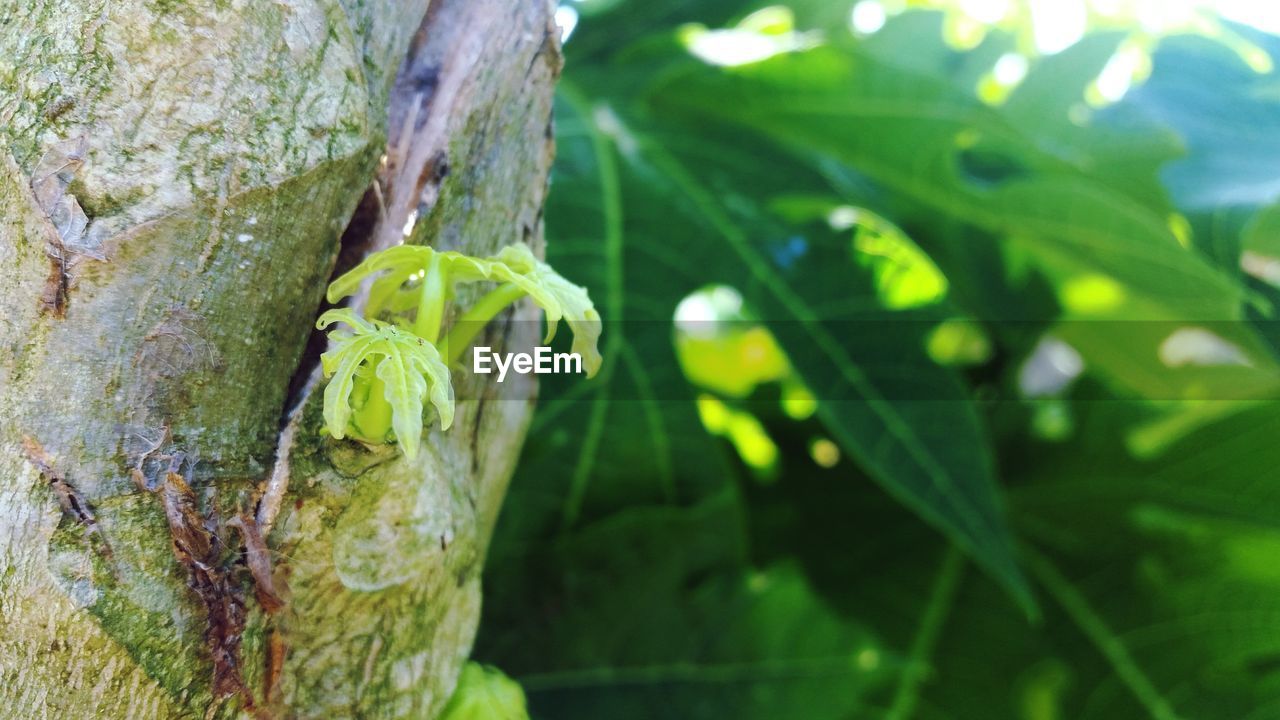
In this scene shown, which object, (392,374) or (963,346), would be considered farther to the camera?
(963,346)

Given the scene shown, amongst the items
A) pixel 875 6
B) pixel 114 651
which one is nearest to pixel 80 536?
pixel 114 651

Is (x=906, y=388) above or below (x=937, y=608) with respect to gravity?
above

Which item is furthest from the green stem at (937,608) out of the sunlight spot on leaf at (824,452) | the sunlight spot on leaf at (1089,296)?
the sunlight spot on leaf at (1089,296)

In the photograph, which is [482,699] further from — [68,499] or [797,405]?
[797,405]

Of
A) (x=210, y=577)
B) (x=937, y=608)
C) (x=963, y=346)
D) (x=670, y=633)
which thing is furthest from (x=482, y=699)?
(x=963, y=346)

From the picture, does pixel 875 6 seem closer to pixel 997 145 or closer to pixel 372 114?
pixel 997 145

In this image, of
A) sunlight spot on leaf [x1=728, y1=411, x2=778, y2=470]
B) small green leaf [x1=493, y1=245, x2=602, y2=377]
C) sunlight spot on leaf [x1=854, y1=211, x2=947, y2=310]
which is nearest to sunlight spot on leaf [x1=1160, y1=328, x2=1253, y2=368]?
sunlight spot on leaf [x1=854, y1=211, x2=947, y2=310]
